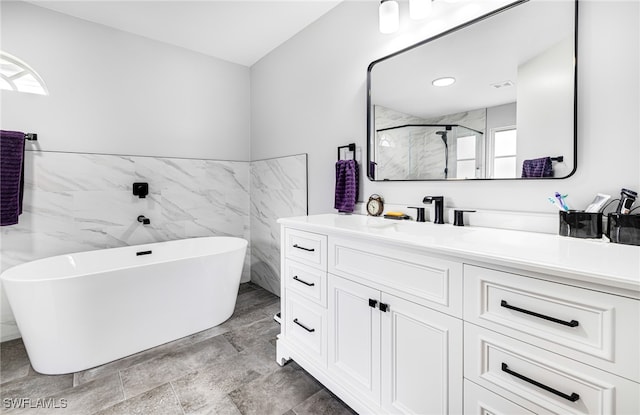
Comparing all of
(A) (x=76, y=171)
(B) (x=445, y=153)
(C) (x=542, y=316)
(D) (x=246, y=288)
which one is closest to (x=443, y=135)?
(B) (x=445, y=153)

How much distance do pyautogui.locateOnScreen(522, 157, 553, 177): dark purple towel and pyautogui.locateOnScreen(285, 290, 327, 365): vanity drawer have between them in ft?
3.97

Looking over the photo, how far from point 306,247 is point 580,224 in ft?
4.09

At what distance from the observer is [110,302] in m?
1.91

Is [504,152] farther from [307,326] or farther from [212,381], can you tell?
[212,381]

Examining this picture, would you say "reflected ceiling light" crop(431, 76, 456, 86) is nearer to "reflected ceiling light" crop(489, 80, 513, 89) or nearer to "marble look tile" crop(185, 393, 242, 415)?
"reflected ceiling light" crop(489, 80, 513, 89)

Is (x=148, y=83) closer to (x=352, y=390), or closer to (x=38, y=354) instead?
(x=38, y=354)

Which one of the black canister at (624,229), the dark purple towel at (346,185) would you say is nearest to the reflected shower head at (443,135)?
the dark purple towel at (346,185)

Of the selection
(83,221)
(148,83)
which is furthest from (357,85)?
(83,221)

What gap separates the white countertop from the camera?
0.74 metres

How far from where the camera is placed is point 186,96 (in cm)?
308

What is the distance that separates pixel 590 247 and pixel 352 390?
1.17 m

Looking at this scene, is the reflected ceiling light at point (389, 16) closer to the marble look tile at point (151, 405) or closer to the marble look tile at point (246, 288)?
the marble look tile at point (151, 405)

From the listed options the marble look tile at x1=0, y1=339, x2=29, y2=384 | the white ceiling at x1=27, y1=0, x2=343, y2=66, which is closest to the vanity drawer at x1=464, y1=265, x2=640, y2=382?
the white ceiling at x1=27, y1=0, x2=343, y2=66

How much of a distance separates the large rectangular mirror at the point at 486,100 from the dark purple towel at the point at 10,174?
263 centimetres
